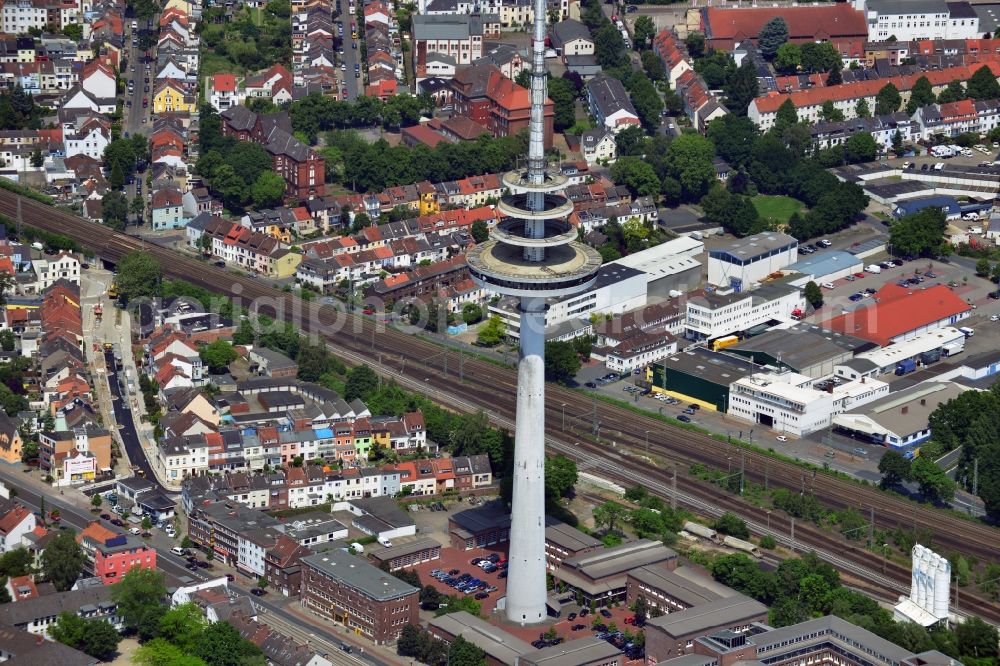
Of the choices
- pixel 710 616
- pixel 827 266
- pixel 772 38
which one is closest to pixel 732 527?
pixel 710 616

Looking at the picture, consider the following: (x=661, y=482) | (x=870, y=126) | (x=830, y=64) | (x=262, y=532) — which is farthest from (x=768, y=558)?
(x=830, y=64)

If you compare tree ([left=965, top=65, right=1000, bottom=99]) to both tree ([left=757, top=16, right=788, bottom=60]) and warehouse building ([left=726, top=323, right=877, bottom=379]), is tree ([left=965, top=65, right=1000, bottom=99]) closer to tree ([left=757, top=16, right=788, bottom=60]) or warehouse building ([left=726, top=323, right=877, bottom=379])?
tree ([left=757, top=16, right=788, bottom=60])

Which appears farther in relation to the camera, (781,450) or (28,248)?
(28,248)

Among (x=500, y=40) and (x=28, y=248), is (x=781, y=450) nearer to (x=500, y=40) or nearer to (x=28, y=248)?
(x=28, y=248)

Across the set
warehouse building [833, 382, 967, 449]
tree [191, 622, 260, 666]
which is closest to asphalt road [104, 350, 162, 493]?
tree [191, 622, 260, 666]

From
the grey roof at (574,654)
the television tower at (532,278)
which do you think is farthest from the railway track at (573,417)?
the grey roof at (574,654)

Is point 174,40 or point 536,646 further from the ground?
point 174,40
